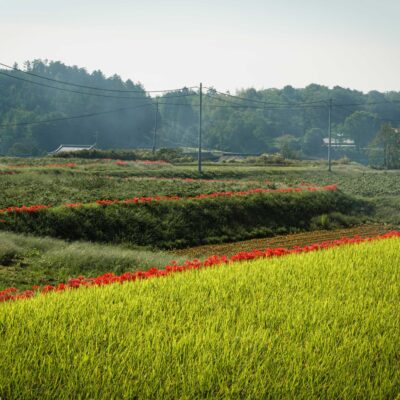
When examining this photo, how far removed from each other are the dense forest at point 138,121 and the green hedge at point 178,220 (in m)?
60.0

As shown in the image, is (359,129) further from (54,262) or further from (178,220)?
(54,262)

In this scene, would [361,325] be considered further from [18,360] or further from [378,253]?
[378,253]

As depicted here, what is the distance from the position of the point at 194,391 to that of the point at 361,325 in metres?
2.67

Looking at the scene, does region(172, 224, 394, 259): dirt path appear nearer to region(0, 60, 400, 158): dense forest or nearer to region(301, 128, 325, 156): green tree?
region(0, 60, 400, 158): dense forest

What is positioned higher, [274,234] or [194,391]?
[194,391]

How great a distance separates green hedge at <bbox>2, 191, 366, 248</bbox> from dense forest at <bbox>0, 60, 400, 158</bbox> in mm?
60030

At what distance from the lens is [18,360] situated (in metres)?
5.09

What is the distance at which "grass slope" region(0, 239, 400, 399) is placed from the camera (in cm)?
478

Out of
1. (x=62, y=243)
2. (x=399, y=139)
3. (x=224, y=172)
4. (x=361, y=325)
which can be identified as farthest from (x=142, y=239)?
(x=399, y=139)

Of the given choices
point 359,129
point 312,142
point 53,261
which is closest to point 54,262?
point 53,261

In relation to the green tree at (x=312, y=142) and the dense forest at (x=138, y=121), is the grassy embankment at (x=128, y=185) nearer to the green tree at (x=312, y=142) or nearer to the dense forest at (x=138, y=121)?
the dense forest at (x=138, y=121)

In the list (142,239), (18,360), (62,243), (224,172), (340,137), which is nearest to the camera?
(18,360)

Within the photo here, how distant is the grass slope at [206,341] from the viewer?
15.7 feet

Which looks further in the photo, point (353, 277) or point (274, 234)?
point (274, 234)
